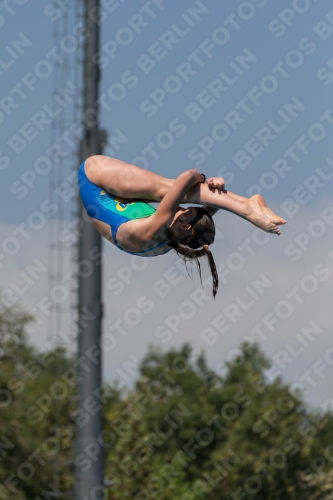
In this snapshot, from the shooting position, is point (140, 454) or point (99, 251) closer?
point (99, 251)

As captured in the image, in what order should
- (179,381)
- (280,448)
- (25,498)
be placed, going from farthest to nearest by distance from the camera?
(179,381) < (280,448) < (25,498)

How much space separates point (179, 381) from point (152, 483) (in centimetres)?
1083

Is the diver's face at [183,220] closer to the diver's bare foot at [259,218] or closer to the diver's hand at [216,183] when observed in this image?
the diver's hand at [216,183]

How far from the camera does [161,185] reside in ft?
24.1

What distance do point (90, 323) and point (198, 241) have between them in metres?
7.52

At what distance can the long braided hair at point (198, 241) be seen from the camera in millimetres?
7137

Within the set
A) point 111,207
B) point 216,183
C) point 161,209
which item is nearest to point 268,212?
point 216,183

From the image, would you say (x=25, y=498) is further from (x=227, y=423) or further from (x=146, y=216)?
(x=146, y=216)

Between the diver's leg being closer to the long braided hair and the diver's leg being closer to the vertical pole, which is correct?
the long braided hair

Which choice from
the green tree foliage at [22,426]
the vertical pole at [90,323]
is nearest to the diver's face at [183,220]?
the vertical pole at [90,323]

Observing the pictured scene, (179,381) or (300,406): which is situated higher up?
(300,406)

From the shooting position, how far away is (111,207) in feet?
25.0

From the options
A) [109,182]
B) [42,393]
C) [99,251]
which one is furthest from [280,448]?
[109,182]

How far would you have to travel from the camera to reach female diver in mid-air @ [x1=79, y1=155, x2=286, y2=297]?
7.03 m
